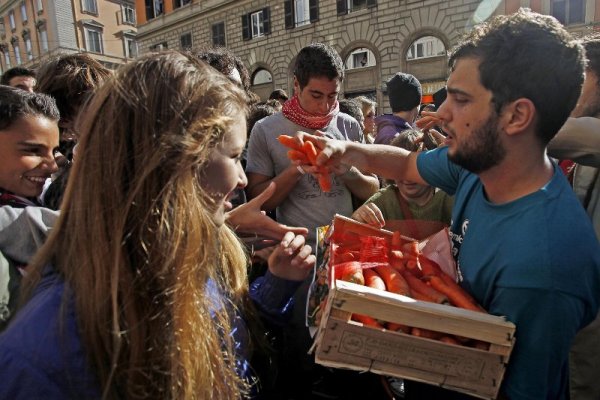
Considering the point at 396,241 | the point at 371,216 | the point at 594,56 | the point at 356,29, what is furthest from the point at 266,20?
the point at 396,241

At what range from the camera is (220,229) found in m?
1.37

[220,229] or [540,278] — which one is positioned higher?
[220,229]

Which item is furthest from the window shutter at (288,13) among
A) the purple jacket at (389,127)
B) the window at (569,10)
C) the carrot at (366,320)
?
the carrot at (366,320)

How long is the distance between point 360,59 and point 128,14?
109ft

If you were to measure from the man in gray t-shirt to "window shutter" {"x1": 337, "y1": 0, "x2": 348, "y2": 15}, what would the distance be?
61.1 feet

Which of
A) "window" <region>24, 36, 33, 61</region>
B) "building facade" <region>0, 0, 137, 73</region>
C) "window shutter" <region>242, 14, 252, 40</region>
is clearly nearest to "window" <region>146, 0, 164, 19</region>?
"building facade" <region>0, 0, 137, 73</region>

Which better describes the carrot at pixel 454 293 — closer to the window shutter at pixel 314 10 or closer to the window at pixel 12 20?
the window shutter at pixel 314 10

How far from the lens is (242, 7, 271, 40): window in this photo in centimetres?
2202

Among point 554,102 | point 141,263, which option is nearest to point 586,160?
point 554,102

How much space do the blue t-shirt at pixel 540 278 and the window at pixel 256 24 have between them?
75.3 feet

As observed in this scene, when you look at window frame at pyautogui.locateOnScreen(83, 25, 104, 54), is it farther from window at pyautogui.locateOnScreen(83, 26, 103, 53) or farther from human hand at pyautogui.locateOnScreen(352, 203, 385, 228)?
human hand at pyautogui.locateOnScreen(352, 203, 385, 228)

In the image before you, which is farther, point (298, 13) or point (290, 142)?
point (298, 13)

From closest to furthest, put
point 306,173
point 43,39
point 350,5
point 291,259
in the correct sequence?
point 291,259 < point 306,173 < point 350,5 < point 43,39

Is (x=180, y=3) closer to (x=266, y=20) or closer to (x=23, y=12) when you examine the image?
(x=266, y=20)
